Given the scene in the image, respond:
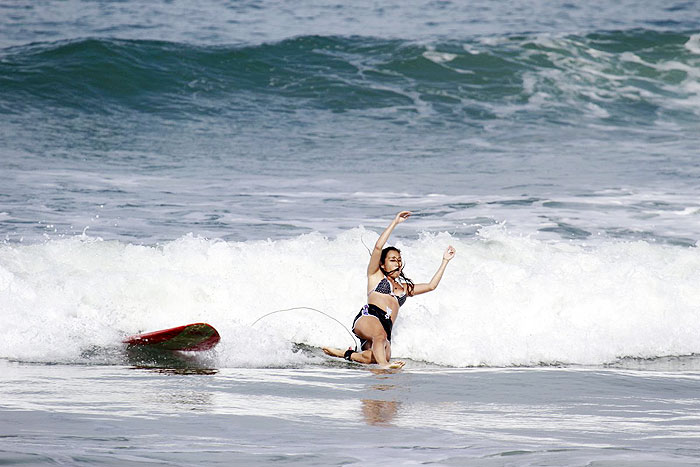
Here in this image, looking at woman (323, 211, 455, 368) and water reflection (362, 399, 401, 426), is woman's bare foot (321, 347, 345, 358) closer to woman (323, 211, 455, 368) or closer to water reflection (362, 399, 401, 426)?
woman (323, 211, 455, 368)

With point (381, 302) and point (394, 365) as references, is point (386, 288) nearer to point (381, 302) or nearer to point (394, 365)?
point (381, 302)

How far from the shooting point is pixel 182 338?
773cm

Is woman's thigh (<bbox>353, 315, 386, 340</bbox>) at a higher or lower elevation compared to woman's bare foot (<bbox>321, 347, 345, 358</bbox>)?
higher

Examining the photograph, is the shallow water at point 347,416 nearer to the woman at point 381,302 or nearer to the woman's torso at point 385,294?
the woman at point 381,302

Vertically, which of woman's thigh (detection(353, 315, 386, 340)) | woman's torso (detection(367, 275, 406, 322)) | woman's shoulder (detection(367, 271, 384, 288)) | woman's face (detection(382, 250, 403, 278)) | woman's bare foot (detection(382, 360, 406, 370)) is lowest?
woman's bare foot (detection(382, 360, 406, 370))

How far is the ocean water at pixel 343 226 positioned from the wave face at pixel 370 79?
3.4 inches

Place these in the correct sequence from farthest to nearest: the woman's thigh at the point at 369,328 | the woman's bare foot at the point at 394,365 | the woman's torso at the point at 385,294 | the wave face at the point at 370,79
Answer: the wave face at the point at 370,79 → the woman's torso at the point at 385,294 → the woman's thigh at the point at 369,328 → the woman's bare foot at the point at 394,365

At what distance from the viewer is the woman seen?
812 centimetres

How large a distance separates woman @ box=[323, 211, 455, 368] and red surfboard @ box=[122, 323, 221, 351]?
1.10m

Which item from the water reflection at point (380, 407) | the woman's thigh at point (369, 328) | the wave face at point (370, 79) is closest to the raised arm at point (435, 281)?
the woman's thigh at point (369, 328)

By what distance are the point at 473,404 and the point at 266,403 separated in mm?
1369

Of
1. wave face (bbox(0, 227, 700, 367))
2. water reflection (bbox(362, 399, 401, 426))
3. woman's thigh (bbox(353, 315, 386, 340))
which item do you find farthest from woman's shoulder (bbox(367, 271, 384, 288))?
water reflection (bbox(362, 399, 401, 426))

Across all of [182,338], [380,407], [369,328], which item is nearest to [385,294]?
[369,328]

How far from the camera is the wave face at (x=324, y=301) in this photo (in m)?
8.25
